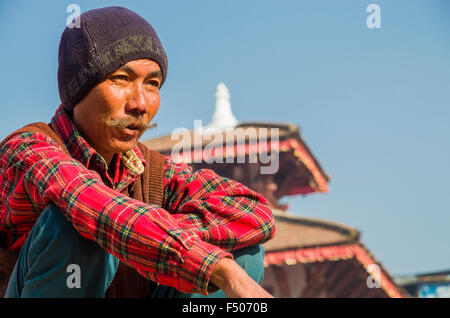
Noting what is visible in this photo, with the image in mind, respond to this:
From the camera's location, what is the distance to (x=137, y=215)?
5.93 feet

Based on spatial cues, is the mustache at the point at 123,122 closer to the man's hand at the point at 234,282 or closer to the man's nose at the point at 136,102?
the man's nose at the point at 136,102

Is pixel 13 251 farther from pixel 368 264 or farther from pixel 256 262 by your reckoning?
pixel 368 264

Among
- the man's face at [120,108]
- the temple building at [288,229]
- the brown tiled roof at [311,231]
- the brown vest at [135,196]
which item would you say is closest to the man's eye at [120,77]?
the man's face at [120,108]

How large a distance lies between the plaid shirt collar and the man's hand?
31.0 inches

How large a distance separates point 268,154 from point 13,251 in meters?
10.8

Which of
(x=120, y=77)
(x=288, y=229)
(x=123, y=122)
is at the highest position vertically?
(x=288, y=229)

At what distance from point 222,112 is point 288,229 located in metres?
6.37

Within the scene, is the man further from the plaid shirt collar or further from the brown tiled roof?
the brown tiled roof

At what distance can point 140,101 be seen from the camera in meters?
2.29

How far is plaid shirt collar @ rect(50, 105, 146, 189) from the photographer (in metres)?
2.31

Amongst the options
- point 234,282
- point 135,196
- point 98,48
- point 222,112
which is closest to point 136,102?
point 98,48

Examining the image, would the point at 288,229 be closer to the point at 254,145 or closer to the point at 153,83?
the point at 254,145

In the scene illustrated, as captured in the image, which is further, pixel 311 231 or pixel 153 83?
pixel 311 231

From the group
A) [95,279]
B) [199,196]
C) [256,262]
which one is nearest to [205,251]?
[95,279]
